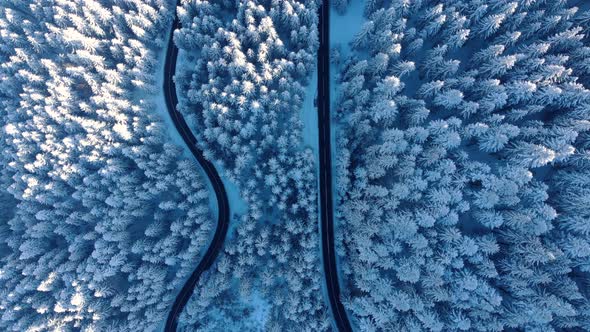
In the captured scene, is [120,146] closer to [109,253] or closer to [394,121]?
[109,253]

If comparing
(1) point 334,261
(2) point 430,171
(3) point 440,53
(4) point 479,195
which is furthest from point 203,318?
(3) point 440,53

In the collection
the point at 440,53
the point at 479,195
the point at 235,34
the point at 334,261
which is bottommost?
the point at 334,261

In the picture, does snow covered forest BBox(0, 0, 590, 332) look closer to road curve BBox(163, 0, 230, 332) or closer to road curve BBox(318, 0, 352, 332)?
road curve BBox(163, 0, 230, 332)

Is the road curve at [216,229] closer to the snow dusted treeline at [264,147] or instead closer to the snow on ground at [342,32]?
the snow dusted treeline at [264,147]

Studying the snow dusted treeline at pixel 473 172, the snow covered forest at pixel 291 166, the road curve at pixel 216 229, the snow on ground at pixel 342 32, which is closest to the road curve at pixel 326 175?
the snow on ground at pixel 342 32

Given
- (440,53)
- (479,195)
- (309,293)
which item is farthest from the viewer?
(309,293)

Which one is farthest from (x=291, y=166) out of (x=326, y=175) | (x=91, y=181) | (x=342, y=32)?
(x=91, y=181)

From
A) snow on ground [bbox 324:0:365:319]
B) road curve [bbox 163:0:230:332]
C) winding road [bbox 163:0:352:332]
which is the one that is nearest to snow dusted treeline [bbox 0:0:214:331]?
road curve [bbox 163:0:230:332]

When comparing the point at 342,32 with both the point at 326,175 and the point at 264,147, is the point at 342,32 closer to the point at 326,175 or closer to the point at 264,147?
the point at 264,147
